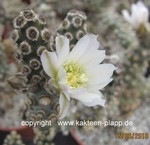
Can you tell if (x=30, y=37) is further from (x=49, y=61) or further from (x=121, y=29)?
(x=121, y=29)

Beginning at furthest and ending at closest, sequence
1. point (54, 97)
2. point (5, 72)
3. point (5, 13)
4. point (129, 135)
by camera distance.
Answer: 1. point (5, 13)
2. point (5, 72)
3. point (129, 135)
4. point (54, 97)

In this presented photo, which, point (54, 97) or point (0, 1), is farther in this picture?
point (0, 1)

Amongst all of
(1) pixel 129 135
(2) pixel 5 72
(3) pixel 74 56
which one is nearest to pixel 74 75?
(3) pixel 74 56

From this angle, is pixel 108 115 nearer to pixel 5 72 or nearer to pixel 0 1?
pixel 5 72

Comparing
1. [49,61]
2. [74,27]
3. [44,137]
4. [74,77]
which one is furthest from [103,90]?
[49,61]

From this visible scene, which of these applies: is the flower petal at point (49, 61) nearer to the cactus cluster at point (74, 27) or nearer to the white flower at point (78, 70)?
the white flower at point (78, 70)

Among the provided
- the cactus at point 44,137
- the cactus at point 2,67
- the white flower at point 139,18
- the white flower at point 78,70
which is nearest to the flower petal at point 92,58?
the white flower at point 78,70

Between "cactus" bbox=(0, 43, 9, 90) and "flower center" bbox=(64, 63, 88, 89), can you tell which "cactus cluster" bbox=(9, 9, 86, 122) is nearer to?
"flower center" bbox=(64, 63, 88, 89)

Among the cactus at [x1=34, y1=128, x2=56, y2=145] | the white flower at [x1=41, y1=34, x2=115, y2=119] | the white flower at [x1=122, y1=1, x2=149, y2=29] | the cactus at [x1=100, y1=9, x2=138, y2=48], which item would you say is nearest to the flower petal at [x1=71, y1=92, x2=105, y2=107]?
the white flower at [x1=41, y1=34, x2=115, y2=119]
